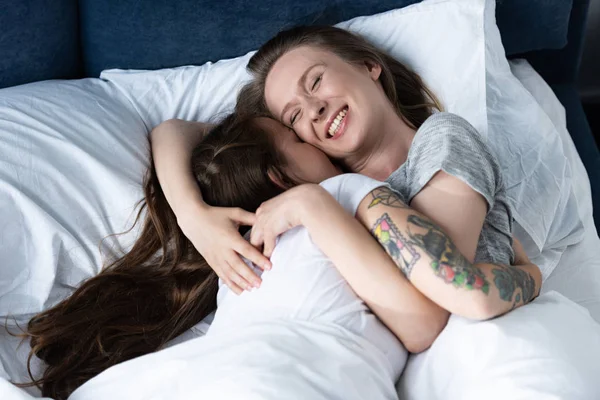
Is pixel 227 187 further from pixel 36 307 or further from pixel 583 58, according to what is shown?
pixel 583 58

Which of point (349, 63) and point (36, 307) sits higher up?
point (349, 63)

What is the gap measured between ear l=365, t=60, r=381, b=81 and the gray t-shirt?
26 cm

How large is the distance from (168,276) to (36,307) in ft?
0.79

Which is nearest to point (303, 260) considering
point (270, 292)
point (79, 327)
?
point (270, 292)

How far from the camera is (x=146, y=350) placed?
133 cm

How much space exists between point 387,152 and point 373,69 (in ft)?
0.69

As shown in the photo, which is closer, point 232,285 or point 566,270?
point 232,285

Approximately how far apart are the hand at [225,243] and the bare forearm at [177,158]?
40 mm

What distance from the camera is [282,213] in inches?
46.7

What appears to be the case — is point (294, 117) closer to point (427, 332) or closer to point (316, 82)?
point (316, 82)

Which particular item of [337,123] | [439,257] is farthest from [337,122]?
[439,257]

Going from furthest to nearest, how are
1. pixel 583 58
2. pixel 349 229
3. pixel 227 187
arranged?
pixel 583 58 < pixel 227 187 < pixel 349 229

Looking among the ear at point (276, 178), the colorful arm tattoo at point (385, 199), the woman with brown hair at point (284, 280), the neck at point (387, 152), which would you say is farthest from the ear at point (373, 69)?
the colorful arm tattoo at point (385, 199)

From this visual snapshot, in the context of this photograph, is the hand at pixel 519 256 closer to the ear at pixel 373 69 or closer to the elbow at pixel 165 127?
the ear at pixel 373 69
